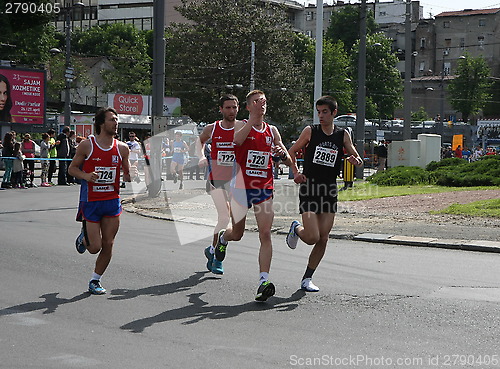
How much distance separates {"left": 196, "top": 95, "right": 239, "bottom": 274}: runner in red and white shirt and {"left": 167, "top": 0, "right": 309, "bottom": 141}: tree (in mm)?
43150

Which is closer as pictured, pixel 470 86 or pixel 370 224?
pixel 370 224

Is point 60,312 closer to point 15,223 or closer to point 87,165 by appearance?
point 87,165

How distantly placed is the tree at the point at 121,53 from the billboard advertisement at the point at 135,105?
481 centimetres

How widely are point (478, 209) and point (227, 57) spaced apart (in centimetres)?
3898

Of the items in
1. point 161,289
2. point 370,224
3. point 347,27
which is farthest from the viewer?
point 347,27

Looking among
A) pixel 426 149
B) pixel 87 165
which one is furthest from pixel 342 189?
pixel 87 165

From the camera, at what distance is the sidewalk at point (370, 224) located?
11.6 m

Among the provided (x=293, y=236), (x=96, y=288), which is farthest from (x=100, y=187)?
(x=293, y=236)

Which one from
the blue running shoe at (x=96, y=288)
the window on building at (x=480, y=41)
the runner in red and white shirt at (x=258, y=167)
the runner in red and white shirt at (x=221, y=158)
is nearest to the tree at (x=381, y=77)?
the window on building at (x=480, y=41)

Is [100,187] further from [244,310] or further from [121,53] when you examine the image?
[121,53]

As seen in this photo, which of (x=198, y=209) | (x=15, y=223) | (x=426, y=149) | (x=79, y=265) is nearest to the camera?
(x=79, y=265)

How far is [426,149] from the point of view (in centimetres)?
2881

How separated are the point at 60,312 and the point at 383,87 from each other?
78409 mm

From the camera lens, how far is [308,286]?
7605mm
